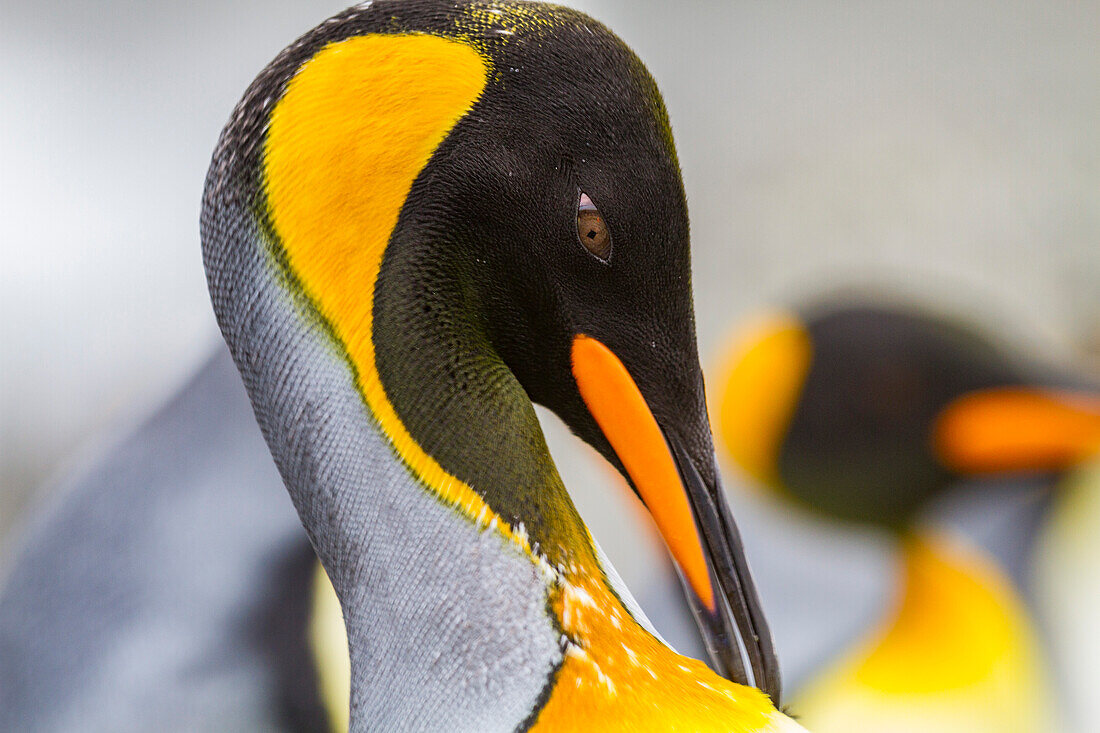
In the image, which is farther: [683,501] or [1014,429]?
[1014,429]

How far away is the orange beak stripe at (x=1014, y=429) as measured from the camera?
1037 millimetres

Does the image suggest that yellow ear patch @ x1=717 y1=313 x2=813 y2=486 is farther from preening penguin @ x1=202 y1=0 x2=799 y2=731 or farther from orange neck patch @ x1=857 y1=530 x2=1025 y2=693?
preening penguin @ x1=202 y1=0 x2=799 y2=731

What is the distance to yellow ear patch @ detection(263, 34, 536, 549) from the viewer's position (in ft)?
0.97

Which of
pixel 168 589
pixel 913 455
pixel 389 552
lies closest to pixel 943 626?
pixel 913 455

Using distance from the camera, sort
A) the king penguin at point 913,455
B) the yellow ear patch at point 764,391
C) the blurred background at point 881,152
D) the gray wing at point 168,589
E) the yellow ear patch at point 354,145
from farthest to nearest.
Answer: the blurred background at point 881,152 < the yellow ear patch at point 764,391 < the king penguin at point 913,455 < the gray wing at point 168,589 < the yellow ear patch at point 354,145

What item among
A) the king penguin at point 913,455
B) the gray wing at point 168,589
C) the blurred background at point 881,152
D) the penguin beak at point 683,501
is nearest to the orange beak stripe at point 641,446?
the penguin beak at point 683,501

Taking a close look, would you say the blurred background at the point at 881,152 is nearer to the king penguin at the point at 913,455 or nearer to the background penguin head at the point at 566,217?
the king penguin at the point at 913,455

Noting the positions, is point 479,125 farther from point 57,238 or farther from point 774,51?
point 774,51

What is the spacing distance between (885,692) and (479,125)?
84 centimetres

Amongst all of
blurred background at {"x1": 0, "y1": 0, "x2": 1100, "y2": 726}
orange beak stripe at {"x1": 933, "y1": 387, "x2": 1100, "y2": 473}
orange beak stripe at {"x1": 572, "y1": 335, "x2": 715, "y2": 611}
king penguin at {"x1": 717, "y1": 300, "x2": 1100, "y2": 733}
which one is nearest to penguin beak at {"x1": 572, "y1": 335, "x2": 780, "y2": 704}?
orange beak stripe at {"x1": 572, "y1": 335, "x2": 715, "y2": 611}

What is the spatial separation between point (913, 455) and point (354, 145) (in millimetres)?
889

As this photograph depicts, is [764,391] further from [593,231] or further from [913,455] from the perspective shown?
[593,231]

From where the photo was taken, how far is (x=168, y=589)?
0.68m

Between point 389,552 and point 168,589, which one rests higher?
point 389,552
